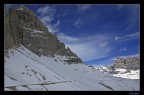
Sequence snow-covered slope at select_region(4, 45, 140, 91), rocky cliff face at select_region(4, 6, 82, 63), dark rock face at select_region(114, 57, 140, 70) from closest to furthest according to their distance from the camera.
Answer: dark rock face at select_region(114, 57, 140, 70) < snow-covered slope at select_region(4, 45, 140, 91) < rocky cliff face at select_region(4, 6, 82, 63)

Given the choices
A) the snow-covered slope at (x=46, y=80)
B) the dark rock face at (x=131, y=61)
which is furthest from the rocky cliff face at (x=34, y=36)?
the dark rock face at (x=131, y=61)

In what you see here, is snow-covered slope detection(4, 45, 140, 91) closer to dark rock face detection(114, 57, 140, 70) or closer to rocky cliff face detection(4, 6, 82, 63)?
dark rock face detection(114, 57, 140, 70)

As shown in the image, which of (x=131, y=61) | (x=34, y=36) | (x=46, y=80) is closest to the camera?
(x=131, y=61)

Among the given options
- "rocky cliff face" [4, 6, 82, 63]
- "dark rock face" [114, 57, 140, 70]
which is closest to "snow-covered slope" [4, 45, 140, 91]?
"dark rock face" [114, 57, 140, 70]

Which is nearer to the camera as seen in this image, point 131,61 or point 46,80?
point 131,61

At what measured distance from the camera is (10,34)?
56.4 m

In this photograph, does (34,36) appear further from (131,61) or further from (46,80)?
(131,61)

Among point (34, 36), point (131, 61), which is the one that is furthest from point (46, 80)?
point (34, 36)

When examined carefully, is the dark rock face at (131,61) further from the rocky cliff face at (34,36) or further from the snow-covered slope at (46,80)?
the rocky cliff face at (34,36)

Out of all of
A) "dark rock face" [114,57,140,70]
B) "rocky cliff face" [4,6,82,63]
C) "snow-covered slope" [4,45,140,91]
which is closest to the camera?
"dark rock face" [114,57,140,70]
